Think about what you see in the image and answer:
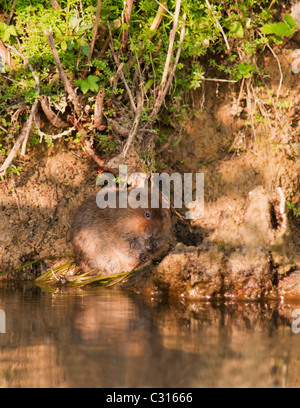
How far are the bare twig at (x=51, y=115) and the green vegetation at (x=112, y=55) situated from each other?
39 mm

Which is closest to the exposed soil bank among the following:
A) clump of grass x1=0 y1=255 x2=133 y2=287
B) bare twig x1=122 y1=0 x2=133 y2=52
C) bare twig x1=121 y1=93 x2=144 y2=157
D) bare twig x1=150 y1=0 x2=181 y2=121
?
clump of grass x1=0 y1=255 x2=133 y2=287

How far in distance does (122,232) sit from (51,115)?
1442mm

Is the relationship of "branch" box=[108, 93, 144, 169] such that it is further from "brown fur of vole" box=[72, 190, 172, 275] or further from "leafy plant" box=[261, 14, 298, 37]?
"leafy plant" box=[261, 14, 298, 37]

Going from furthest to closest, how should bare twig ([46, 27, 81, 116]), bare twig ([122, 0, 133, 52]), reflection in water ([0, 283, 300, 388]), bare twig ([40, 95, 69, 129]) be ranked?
1. bare twig ([40, 95, 69, 129])
2. bare twig ([122, 0, 133, 52])
3. bare twig ([46, 27, 81, 116])
4. reflection in water ([0, 283, 300, 388])

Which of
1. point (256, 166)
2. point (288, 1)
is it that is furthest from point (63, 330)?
point (288, 1)

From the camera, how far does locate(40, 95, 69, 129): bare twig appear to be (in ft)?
16.3

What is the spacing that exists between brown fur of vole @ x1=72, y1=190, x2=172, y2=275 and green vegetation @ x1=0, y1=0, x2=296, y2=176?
0.66m

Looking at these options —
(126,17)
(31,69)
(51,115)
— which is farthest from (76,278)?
(126,17)

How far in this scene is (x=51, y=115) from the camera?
16.6ft

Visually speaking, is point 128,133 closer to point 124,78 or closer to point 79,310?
point 124,78

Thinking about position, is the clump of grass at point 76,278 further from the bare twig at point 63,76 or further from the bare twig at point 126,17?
the bare twig at point 126,17

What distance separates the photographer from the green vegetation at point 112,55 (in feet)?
15.9

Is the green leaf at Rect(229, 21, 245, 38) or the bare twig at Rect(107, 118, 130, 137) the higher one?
the green leaf at Rect(229, 21, 245, 38)
